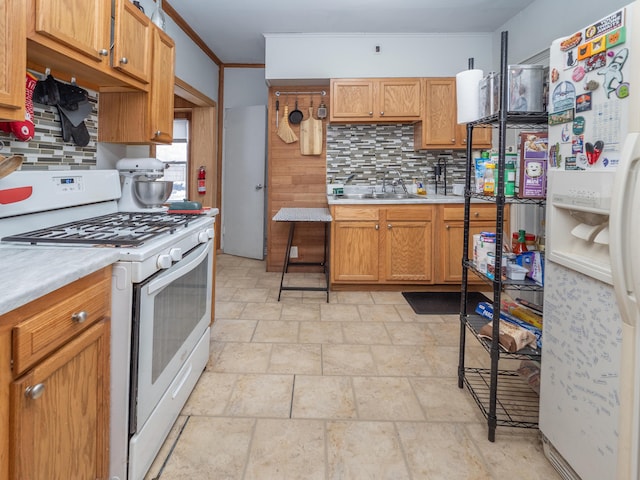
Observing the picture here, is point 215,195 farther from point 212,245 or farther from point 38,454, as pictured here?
point 38,454

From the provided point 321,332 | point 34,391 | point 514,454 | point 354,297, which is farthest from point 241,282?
point 34,391

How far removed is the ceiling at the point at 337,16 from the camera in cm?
361

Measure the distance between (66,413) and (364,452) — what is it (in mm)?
1088

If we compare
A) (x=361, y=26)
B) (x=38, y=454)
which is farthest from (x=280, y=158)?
(x=38, y=454)

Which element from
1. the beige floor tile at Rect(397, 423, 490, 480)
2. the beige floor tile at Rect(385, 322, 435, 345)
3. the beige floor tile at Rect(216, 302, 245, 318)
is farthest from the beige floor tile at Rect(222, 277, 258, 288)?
the beige floor tile at Rect(397, 423, 490, 480)

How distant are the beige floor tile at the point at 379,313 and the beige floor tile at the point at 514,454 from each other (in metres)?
1.41

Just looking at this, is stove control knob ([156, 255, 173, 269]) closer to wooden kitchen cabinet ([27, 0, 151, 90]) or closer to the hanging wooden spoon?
the hanging wooden spoon

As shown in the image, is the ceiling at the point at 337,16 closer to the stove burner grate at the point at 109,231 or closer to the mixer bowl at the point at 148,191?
the mixer bowl at the point at 148,191

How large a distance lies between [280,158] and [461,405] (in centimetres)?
344

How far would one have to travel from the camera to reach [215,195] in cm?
535

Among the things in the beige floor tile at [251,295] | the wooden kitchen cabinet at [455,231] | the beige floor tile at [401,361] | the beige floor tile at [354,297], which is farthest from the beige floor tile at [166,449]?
the wooden kitchen cabinet at [455,231]

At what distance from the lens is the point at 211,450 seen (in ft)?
5.33

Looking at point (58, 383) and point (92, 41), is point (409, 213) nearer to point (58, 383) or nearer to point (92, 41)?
point (92, 41)

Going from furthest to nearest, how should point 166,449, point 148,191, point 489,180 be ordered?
1. point 148,191
2. point 489,180
3. point 166,449
